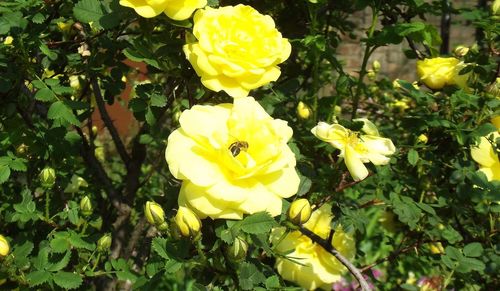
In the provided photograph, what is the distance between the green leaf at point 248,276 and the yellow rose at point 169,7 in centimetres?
44

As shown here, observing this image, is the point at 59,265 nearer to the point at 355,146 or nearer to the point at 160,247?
the point at 160,247

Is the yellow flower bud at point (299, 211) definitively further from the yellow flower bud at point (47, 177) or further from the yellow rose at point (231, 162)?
the yellow flower bud at point (47, 177)

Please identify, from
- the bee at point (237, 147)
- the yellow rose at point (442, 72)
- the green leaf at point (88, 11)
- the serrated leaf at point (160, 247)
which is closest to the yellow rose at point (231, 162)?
the bee at point (237, 147)

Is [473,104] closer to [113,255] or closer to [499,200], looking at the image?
[499,200]

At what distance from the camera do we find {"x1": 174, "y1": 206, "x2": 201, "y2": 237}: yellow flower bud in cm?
84

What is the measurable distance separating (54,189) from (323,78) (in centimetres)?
120

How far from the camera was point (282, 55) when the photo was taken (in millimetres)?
966

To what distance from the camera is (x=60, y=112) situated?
3.59 ft

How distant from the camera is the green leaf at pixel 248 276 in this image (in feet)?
3.16

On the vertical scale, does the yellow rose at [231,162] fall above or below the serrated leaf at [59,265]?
above

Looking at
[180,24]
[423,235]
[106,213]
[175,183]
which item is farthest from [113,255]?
[423,235]

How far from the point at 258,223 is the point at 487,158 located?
2.56 feet

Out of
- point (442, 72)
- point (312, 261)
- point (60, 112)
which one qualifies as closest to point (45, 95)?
point (60, 112)

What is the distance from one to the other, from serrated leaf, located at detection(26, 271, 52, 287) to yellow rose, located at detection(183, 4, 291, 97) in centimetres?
50
